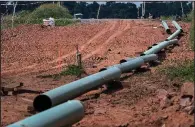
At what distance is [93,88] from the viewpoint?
927 cm

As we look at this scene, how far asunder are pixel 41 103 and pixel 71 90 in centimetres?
82

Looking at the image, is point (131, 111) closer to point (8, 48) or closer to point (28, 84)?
point (28, 84)

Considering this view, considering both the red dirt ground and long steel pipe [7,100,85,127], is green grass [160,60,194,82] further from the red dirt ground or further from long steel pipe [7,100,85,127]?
long steel pipe [7,100,85,127]

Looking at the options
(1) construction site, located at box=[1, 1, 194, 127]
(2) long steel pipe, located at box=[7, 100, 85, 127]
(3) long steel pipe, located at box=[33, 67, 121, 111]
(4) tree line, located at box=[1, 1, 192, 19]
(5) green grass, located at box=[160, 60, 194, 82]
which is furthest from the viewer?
(4) tree line, located at box=[1, 1, 192, 19]

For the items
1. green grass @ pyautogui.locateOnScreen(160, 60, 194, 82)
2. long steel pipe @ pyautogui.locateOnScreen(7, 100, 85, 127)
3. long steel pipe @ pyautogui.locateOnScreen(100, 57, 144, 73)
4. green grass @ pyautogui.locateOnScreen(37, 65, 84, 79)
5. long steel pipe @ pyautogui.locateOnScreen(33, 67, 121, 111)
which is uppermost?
long steel pipe @ pyautogui.locateOnScreen(7, 100, 85, 127)

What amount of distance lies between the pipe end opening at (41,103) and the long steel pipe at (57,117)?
102 cm

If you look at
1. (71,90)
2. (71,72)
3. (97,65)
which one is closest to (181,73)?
(71,72)

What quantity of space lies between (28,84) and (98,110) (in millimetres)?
3228

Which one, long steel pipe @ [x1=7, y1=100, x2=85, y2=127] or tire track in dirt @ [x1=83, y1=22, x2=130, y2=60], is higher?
long steel pipe @ [x1=7, y1=100, x2=85, y2=127]

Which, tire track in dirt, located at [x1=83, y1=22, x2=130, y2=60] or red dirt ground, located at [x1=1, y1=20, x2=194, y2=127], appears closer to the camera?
red dirt ground, located at [x1=1, y1=20, x2=194, y2=127]

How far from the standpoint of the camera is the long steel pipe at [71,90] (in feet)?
25.3

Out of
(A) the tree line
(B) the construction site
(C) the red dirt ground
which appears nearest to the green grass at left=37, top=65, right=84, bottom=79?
(B) the construction site

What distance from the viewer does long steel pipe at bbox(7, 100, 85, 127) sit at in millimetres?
5727

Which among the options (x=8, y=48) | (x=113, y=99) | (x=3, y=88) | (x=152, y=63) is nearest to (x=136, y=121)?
(x=113, y=99)
